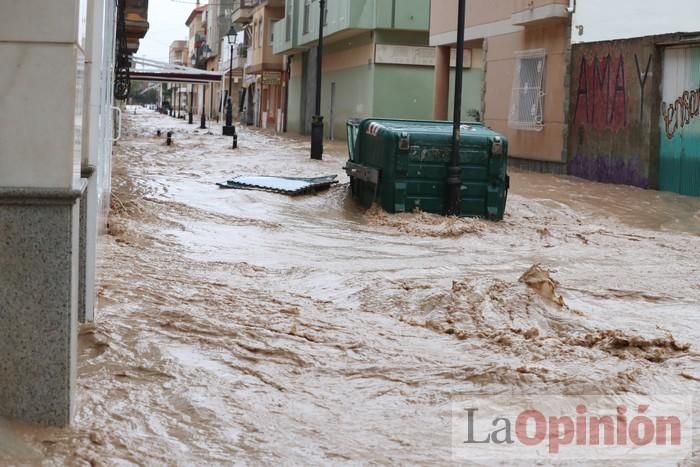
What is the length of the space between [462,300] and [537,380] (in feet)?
6.41

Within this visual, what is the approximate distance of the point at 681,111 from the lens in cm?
1644

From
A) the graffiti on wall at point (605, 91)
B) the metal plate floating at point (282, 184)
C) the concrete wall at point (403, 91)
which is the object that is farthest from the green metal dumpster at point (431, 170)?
the concrete wall at point (403, 91)

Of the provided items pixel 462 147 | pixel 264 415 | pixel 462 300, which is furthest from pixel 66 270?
pixel 462 147

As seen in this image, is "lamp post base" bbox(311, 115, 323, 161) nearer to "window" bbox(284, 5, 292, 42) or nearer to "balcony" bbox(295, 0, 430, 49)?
"balcony" bbox(295, 0, 430, 49)

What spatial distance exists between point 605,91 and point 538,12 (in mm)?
2360

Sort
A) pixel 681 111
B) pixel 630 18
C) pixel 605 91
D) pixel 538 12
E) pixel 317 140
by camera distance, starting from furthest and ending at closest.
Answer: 1. pixel 317 140
2. pixel 538 12
3. pixel 605 91
4. pixel 630 18
5. pixel 681 111

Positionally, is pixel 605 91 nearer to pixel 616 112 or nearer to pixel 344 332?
pixel 616 112

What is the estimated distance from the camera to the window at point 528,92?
20.8 metres

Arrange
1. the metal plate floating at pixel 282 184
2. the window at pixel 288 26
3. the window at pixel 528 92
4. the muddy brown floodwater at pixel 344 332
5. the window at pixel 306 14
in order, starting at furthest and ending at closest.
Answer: the window at pixel 288 26 → the window at pixel 306 14 → the window at pixel 528 92 → the metal plate floating at pixel 282 184 → the muddy brown floodwater at pixel 344 332

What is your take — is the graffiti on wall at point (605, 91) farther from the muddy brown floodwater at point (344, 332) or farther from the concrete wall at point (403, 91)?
the concrete wall at point (403, 91)

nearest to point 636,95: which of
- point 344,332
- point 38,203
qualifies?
point 344,332

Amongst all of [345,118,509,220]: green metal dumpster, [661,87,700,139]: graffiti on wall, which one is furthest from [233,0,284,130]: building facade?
[345,118,509,220]: green metal dumpster

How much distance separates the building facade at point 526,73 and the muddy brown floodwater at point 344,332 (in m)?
8.08

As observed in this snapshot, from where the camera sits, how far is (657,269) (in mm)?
9344
